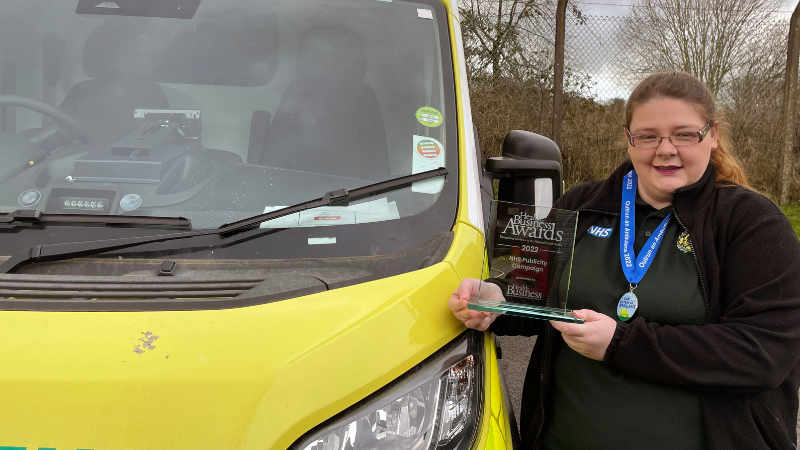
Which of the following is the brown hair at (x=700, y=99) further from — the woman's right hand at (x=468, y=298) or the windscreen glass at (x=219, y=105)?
the woman's right hand at (x=468, y=298)

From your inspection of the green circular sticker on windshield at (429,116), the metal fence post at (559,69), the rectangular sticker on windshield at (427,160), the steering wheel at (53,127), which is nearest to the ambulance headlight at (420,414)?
the rectangular sticker on windshield at (427,160)

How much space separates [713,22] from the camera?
34.7 feet

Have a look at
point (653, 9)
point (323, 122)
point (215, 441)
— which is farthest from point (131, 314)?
point (653, 9)

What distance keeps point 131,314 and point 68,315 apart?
127 mm

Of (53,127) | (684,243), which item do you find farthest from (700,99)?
(53,127)

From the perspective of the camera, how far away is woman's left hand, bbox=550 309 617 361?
5.37ft

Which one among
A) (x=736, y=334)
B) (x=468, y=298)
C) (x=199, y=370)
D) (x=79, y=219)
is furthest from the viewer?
(x=79, y=219)

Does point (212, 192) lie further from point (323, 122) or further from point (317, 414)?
point (317, 414)

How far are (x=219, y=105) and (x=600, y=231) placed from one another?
131 centimetres

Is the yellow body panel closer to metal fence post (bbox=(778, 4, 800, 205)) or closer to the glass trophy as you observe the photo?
the glass trophy

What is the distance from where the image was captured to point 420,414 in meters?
1.41

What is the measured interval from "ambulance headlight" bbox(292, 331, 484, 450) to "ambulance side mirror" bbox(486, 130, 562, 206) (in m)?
0.96

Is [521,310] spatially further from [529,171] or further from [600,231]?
[529,171]

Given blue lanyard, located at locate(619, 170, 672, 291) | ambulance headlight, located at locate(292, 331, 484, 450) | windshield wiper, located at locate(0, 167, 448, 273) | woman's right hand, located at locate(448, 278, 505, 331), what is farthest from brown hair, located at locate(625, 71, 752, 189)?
ambulance headlight, located at locate(292, 331, 484, 450)
